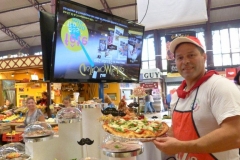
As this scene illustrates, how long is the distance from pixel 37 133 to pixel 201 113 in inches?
52.0

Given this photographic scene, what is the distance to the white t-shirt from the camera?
1.30 meters

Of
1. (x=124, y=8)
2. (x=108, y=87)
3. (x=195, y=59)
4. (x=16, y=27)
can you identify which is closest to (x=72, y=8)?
(x=195, y=59)

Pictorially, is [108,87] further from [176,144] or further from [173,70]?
[176,144]

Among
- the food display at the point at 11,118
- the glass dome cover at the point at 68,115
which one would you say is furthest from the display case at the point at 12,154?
the food display at the point at 11,118

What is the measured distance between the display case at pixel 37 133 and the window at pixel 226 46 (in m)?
15.2

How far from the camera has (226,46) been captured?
50.5 ft

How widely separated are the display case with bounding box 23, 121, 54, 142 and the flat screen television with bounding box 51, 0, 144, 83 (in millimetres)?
439

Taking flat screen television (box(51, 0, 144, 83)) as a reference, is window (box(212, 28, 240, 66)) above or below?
above

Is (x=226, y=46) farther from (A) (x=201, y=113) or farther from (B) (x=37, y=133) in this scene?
(B) (x=37, y=133)

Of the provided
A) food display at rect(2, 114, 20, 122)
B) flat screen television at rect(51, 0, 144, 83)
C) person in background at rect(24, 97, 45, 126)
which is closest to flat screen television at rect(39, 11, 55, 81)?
flat screen television at rect(51, 0, 144, 83)

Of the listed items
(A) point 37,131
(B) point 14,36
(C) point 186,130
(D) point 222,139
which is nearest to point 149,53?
(B) point 14,36

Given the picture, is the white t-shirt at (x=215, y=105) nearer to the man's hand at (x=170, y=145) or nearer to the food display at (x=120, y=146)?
the man's hand at (x=170, y=145)

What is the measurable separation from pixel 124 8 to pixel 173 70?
6.80 m

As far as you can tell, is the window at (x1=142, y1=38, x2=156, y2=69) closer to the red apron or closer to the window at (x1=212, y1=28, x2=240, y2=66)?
the window at (x1=212, y1=28, x2=240, y2=66)
